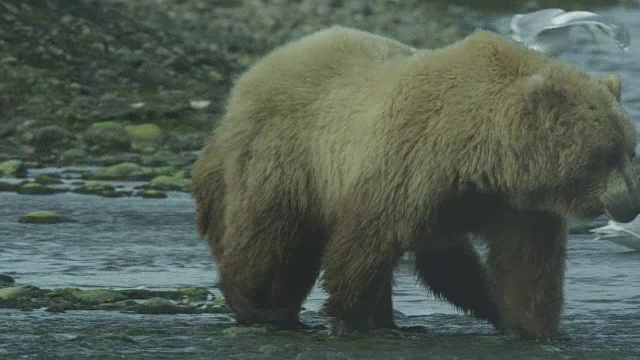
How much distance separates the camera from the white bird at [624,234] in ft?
32.2

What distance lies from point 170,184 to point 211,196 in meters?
4.34

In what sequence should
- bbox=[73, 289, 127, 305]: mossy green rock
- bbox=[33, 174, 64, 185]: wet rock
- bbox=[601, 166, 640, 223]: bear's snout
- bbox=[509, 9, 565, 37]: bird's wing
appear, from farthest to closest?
bbox=[509, 9, 565, 37]: bird's wing → bbox=[33, 174, 64, 185]: wet rock → bbox=[73, 289, 127, 305]: mossy green rock → bbox=[601, 166, 640, 223]: bear's snout

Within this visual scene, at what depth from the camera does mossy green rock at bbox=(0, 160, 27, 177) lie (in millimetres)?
12703

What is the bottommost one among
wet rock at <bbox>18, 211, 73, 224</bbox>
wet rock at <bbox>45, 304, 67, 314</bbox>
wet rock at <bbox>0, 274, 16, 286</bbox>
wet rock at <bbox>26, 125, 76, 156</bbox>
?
wet rock at <bbox>45, 304, 67, 314</bbox>

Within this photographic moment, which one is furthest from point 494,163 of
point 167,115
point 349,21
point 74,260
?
point 349,21

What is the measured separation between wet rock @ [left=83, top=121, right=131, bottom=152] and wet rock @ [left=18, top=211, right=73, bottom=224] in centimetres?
315

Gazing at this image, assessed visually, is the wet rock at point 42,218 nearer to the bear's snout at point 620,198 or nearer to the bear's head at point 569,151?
the bear's head at point 569,151

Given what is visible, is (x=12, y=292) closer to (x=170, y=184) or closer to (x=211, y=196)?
(x=211, y=196)

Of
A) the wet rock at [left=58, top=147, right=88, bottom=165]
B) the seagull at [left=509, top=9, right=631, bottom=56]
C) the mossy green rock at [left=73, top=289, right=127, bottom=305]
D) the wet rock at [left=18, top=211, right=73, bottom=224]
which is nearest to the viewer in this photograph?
the mossy green rock at [left=73, top=289, right=127, bottom=305]

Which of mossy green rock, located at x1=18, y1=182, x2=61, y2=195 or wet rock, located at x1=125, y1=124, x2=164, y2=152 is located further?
wet rock, located at x1=125, y1=124, x2=164, y2=152

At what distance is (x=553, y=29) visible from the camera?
12484 millimetres

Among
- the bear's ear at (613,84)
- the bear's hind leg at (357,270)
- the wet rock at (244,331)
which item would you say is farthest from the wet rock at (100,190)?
the bear's ear at (613,84)

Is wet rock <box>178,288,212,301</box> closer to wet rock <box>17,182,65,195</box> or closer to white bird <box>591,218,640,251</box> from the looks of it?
white bird <box>591,218,640,251</box>

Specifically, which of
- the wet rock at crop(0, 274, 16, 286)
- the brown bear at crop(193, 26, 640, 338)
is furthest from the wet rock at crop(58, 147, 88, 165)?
the brown bear at crop(193, 26, 640, 338)
